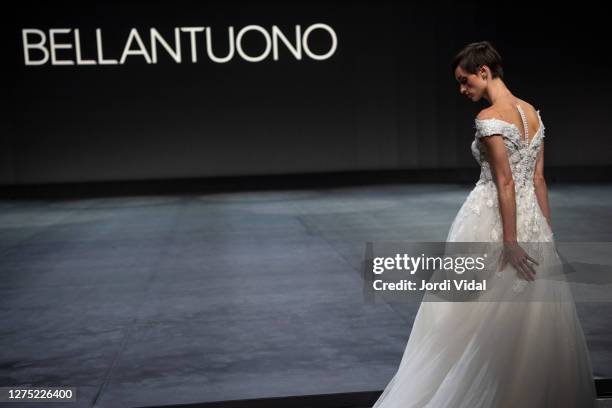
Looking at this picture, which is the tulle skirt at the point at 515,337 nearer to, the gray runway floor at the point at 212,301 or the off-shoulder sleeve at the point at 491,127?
the off-shoulder sleeve at the point at 491,127

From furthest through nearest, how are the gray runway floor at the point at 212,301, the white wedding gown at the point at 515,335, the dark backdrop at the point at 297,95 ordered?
the dark backdrop at the point at 297,95 < the gray runway floor at the point at 212,301 < the white wedding gown at the point at 515,335

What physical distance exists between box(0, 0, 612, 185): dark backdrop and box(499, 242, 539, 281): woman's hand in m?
11.8

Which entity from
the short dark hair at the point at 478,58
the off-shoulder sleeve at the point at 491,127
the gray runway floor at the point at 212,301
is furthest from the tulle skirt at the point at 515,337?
the gray runway floor at the point at 212,301

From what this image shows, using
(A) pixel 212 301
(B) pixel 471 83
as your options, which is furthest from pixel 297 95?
(B) pixel 471 83

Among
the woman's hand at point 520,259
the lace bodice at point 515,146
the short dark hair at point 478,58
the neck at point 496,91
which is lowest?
the woman's hand at point 520,259

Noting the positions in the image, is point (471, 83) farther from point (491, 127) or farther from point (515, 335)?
point (515, 335)

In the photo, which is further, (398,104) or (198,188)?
(398,104)

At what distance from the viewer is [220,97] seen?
14164 mm

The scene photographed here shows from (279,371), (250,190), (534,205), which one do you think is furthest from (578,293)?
(250,190)

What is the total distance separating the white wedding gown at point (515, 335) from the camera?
103 inches

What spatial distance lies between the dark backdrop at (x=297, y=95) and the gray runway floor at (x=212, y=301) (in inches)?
149

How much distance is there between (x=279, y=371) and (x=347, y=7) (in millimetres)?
11433

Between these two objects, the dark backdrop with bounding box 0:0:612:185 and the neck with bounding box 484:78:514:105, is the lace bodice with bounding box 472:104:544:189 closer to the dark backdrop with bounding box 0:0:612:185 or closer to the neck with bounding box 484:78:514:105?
the neck with bounding box 484:78:514:105

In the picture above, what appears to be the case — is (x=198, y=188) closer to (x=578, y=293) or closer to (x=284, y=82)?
(x=284, y=82)
